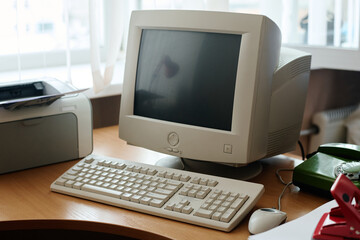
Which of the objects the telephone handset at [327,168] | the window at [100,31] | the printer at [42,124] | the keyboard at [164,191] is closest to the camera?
the keyboard at [164,191]

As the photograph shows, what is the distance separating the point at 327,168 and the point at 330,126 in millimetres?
1362

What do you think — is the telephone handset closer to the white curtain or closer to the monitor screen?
the monitor screen

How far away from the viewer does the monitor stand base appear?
1.29m

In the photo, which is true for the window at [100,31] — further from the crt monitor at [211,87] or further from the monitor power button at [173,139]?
the monitor power button at [173,139]

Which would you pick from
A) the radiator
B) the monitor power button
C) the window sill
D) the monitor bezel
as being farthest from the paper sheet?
the radiator

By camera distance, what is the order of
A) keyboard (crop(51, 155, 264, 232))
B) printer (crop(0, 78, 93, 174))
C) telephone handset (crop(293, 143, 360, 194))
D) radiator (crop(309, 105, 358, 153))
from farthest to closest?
radiator (crop(309, 105, 358, 153)) < printer (crop(0, 78, 93, 174)) < telephone handset (crop(293, 143, 360, 194)) < keyboard (crop(51, 155, 264, 232))

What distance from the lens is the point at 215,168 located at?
4.33 ft

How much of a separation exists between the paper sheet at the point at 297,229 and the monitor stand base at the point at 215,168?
285 mm

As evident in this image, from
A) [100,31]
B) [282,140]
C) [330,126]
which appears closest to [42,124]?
[282,140]

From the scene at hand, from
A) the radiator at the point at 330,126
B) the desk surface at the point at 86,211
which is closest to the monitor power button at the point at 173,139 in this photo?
the desk surface at the point at 86,211

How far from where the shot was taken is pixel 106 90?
184 cm

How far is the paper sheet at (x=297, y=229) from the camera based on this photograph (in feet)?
3.03

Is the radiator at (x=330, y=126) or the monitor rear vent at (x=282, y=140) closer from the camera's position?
the monitor rear vent at (x=282, y=140)

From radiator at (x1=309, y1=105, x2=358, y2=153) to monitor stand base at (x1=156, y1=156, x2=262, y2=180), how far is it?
47.9 inches
